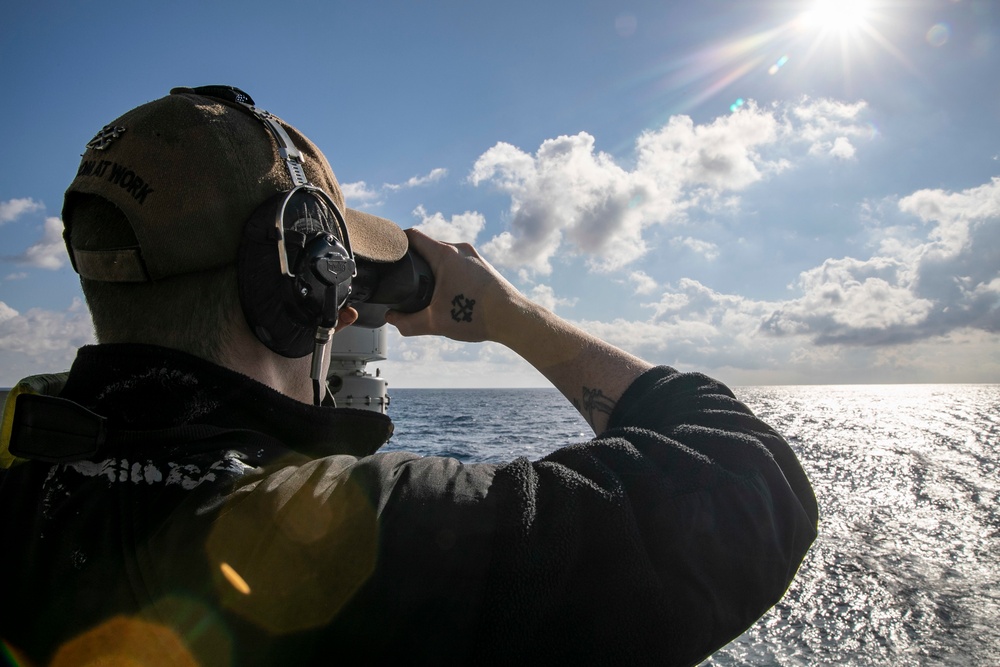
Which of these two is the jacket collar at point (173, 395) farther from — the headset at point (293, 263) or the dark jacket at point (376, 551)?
the headset at point (293, 263)

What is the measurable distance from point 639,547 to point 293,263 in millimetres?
976

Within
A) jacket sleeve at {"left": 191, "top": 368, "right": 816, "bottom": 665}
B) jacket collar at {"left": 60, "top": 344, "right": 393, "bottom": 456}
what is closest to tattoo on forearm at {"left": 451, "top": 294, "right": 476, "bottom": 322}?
jacket collar at {"left": 60, "top": 344, "right": 393, "bottom": 456}

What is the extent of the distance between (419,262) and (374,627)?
1.11 m

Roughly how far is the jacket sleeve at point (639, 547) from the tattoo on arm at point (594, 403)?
0.36m

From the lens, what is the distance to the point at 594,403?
5.07 ft

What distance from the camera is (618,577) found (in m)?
0.92

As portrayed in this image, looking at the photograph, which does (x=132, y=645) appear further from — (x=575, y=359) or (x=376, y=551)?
(x=575, y=359)

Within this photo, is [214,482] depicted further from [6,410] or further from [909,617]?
[909,617]

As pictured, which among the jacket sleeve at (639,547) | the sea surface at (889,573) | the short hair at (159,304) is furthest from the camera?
the sea surface at (889,573)

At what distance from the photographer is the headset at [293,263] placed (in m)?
1.25

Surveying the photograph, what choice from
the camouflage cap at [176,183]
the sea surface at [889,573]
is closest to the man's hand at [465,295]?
the camouflage cap at [176,183]

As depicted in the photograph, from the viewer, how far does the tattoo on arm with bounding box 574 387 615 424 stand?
4.90 ft

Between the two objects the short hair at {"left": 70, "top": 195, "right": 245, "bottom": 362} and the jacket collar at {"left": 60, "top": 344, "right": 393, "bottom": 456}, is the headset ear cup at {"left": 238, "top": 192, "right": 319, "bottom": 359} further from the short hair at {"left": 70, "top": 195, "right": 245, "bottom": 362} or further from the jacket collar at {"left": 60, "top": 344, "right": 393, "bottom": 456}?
the jacket collar at {"left": 60, "top": 344, "right": 393, "bottom": 456}

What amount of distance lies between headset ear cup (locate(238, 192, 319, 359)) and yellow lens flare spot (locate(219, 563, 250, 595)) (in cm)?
52
